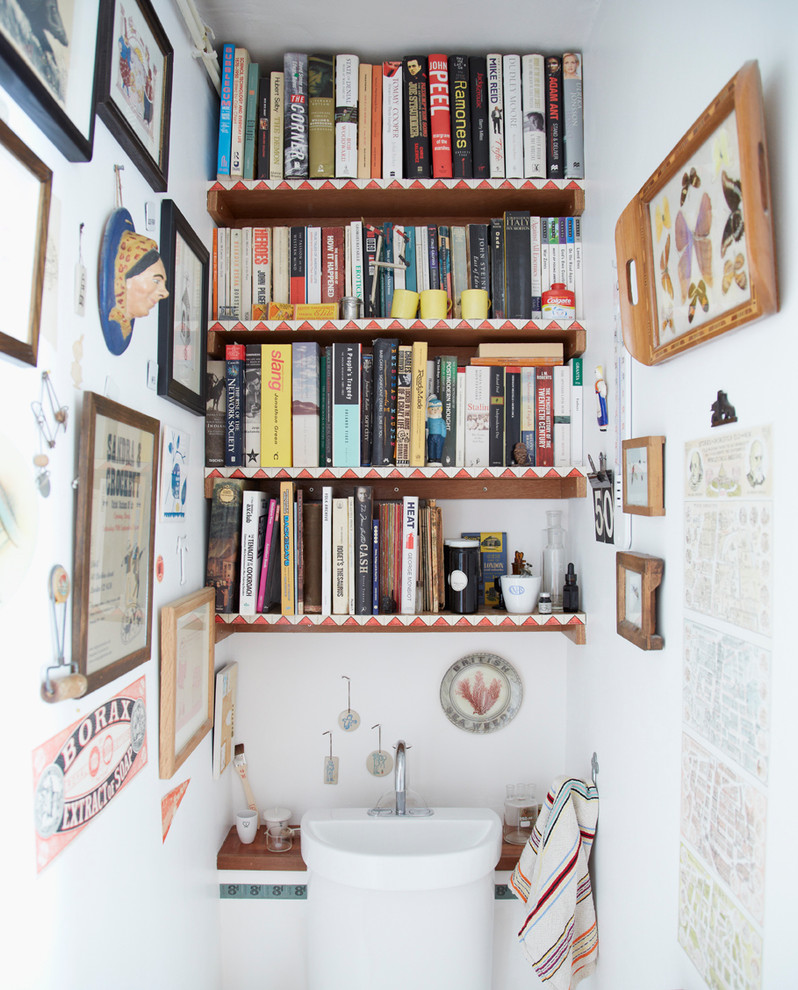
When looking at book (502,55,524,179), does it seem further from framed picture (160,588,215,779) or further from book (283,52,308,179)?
framed picture (160,588,215,779)

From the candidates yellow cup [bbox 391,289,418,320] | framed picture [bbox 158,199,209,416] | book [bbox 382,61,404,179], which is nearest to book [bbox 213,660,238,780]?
framed picture [bbox 158,199,209,416]

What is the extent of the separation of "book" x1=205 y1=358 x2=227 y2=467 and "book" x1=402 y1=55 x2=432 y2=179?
2.41 feet

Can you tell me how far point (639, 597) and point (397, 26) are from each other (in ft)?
4.94

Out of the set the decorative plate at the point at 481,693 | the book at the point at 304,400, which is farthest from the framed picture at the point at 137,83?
the decorative plate at the point at 481,693

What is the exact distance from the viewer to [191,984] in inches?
57.0

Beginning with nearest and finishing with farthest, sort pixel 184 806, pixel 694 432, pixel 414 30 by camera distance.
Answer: pixel 694 432 < pixel 184 806 < pixel 414 30

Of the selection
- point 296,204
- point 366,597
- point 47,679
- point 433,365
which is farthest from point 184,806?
point 296,204

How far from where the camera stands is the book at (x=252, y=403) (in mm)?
1677

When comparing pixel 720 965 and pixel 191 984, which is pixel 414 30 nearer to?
pixel 720 965

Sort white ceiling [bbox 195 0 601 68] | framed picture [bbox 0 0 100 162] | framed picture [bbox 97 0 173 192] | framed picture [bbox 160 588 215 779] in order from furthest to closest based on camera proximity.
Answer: white ceiling [bbox 195 0 601 68], framed picture [bbox 160 588 215 779], framed picture [bbox 97 0 173 192], framed picture [bbox 0 0 100 162]

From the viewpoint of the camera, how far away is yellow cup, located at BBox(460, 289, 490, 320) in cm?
167

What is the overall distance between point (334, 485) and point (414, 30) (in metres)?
1.20

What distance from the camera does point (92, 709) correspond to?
38.8 inches

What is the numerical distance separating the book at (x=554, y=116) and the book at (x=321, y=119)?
1.87 feet
